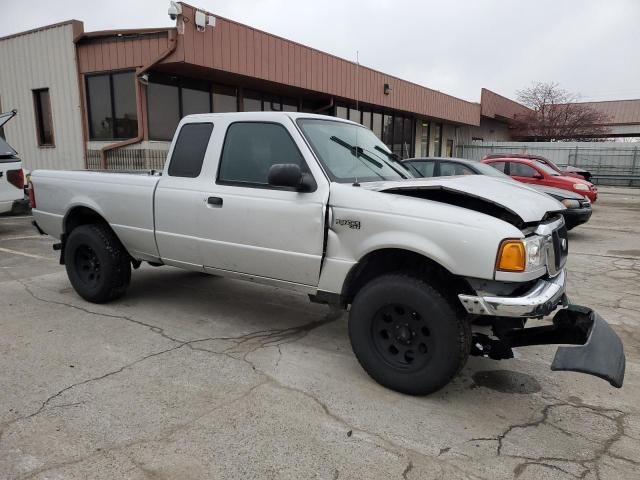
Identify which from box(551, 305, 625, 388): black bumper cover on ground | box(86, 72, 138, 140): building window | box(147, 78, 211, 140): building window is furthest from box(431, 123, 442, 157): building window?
box(551, 305, 625, 388): black bumper cover on ground

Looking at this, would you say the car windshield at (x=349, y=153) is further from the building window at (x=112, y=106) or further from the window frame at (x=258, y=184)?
the building window at (x=112, y=106)

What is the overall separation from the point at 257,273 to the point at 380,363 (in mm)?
1244

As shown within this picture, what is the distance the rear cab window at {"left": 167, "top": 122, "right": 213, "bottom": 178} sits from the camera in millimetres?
4254

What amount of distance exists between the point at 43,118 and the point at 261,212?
46.2ft

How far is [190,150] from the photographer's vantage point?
14.2ft

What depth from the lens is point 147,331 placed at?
4.36 metres

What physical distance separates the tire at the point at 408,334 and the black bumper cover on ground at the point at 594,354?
56 cm

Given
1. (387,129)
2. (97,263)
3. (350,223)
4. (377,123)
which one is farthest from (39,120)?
(350,223)

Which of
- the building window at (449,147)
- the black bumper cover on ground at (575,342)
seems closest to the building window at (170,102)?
the black bumper cover on ground at (575,342)

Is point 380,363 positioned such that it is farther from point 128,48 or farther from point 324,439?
point 128,48

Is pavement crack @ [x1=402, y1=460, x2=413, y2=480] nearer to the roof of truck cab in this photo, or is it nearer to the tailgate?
the roof of truck cab

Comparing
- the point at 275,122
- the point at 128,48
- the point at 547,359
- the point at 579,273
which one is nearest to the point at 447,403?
the point at 547,359

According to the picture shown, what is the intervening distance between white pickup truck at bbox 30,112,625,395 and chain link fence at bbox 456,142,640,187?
2724 centimetres

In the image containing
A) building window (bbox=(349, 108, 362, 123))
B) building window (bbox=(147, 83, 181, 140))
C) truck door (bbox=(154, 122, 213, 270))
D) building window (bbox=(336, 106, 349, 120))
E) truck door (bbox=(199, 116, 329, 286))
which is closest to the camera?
truck door (bbox=(199, 116, 329, 286))
